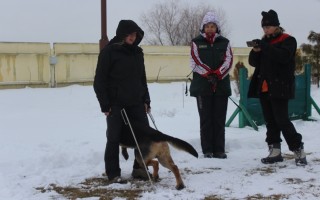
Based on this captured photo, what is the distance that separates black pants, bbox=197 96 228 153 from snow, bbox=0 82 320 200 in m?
0.20

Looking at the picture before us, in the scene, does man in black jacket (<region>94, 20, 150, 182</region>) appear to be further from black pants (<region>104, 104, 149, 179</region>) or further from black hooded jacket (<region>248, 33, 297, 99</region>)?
black hooded jacket (<region>248, 33, 297, 99</region>)

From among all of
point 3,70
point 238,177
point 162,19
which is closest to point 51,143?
point 238,177

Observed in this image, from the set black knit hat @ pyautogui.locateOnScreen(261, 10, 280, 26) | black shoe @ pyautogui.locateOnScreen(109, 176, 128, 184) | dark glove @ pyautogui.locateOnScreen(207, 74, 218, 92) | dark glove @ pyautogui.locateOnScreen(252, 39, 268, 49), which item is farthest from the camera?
dark glove @ pyautogui.locateOnScreen(207, 74, 218, 92)

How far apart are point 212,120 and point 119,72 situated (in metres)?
1.86

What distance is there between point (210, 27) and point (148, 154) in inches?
86.8

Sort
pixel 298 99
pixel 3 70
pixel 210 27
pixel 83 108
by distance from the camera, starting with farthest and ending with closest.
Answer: pixel 3 70, pixel 83 108, pixel 298 99, pixel 210 27

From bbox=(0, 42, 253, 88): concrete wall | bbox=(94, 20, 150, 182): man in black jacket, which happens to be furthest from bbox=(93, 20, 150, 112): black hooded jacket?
bbox=(0, 42, 253, 88): concrete wall

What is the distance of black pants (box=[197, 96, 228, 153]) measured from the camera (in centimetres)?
666

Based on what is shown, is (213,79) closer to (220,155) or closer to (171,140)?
(220,155)

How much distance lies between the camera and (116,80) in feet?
17.9

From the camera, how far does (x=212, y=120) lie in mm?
6746

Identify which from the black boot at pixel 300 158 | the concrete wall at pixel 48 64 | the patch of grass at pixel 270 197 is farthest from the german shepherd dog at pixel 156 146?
the concrete wall at pixel 48 64

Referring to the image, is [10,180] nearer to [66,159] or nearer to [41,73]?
[66,159]

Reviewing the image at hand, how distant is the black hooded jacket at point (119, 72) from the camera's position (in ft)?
17.6
